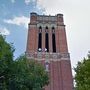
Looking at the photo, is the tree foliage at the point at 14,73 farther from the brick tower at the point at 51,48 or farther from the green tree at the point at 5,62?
the brick tower at the point at 51,48

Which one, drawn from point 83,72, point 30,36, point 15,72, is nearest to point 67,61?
point 30,36

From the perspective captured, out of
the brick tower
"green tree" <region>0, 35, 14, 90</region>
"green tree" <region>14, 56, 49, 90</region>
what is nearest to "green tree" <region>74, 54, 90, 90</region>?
"green tree" <region>14, 56, 49, 90</region>

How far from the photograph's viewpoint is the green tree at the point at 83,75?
1862cm

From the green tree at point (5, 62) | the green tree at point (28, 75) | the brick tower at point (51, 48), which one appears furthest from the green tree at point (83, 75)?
the brick tower at point (51, 48)

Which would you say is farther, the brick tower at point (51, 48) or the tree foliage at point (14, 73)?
the brick tower at point (51, 48)

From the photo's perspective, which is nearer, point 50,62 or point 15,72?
point 15,72

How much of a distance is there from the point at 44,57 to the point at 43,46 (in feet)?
7.93

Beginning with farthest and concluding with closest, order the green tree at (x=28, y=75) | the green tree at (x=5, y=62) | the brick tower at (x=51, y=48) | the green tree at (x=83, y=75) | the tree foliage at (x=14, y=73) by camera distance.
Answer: the brick tower at (x=51, y=48) → the green tree at (x=28, y=75) → the tree foliage at (x=14, y=73) → the green tree at (x=5, y=62) → the green tree at (x=83, y=75)

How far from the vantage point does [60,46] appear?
44844mm

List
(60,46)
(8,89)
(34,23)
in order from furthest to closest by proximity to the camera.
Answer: (34,23), (60,46), (8,89)

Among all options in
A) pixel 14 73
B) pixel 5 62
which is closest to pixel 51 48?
pixel 14 73

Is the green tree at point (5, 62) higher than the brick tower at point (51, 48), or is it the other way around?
the brick tower at point (51, 48)

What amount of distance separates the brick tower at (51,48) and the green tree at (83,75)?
Result: 20.5 meters

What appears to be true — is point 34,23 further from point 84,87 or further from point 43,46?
point 84,87
